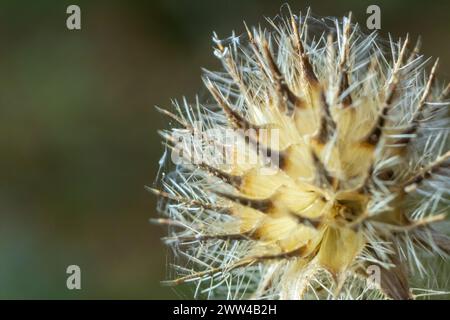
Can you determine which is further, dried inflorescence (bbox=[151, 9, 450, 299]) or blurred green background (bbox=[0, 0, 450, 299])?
blurred green background (bbox=[0, 0, 450, 299])

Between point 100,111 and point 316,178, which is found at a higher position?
point 100,111

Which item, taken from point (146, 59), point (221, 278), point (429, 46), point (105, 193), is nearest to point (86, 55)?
point (146, 59)

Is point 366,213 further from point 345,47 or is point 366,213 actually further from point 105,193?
point 105,193

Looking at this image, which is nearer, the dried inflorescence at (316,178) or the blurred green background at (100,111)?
the dried inflorescence at (316,178)
